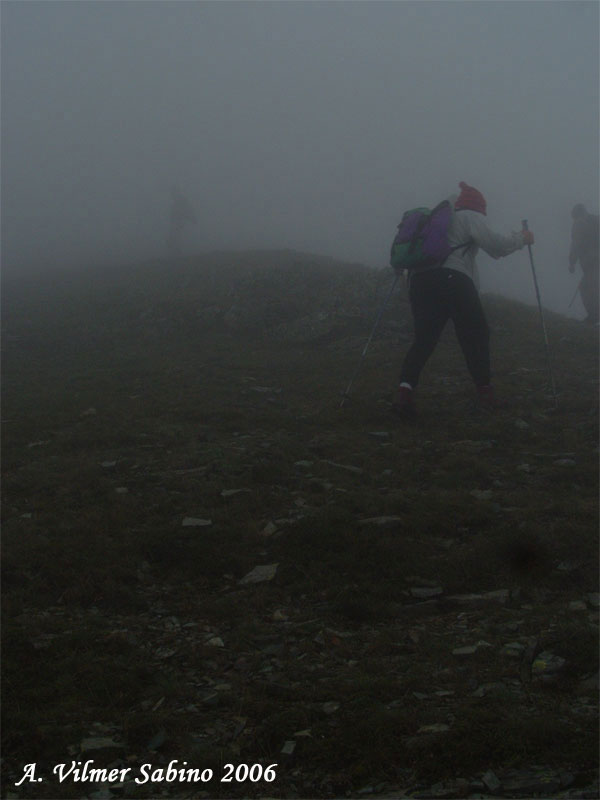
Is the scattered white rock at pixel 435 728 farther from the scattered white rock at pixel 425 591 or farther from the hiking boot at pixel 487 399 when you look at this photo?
the hiking boot at pixel 487 399

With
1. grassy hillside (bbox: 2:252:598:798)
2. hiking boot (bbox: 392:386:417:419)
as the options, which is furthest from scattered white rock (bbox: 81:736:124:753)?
hiking boot (bbox: 392:386:417:419)

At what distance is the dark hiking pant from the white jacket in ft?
0.75

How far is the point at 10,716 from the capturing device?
4664 millimetres

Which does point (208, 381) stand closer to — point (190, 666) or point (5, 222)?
point (190, 666)

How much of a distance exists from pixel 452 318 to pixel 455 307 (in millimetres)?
178

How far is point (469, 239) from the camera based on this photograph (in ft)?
40.7

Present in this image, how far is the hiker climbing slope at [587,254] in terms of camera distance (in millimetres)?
24059

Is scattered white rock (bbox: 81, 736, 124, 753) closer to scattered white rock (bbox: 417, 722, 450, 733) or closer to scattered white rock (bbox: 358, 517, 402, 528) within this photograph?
scattered white rock (bbox: 417, 722, 450, 733)

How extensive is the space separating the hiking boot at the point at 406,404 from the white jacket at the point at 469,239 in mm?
2065

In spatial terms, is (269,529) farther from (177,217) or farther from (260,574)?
(177,217)

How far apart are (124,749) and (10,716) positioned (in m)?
0.80

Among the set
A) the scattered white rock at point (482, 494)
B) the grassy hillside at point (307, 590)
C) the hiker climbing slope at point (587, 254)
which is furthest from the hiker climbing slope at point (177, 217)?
the scattered white rock at point (482, 494)

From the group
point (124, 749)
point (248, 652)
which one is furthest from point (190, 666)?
point (124, 749)

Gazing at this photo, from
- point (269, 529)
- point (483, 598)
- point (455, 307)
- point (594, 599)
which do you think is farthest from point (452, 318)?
point (594, 599)
